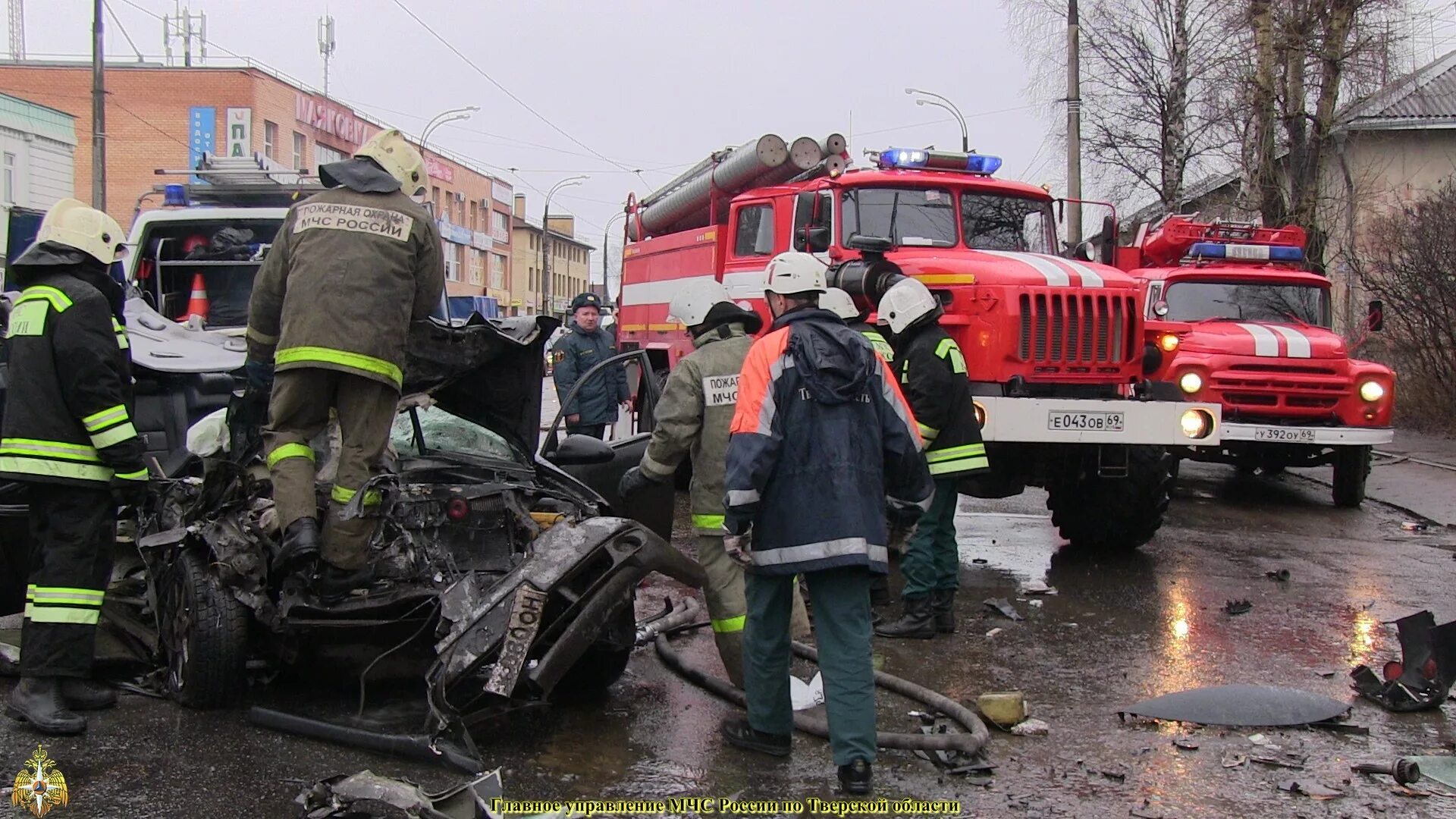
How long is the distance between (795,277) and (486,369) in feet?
5.10

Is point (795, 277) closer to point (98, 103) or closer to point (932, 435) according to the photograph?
point (932, 435)

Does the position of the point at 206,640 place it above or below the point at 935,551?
below

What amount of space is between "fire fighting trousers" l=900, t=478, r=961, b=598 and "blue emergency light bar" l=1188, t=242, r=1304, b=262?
697 centimetres

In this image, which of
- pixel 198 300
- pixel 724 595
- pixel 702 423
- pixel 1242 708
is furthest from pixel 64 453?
pixel 1242 708

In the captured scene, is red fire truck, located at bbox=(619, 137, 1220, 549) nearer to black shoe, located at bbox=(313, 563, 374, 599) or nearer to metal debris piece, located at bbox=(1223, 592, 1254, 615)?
metal debris piece, located at bbox=(1223, 592, 1254, 615)

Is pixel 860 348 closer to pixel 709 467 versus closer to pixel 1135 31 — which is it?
pixel 709 467

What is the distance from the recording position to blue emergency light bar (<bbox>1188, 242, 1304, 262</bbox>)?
483 inches

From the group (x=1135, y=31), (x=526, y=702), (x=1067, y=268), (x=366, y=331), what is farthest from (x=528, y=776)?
(x=1135, y=31)

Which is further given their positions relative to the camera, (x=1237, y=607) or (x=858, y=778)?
(x=1237, y=607)

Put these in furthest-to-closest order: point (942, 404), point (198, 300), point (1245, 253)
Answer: point (1245, 253) → point (198, 300) → point (942, 404)

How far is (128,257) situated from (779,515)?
22.4 feet

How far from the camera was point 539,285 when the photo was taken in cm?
8762

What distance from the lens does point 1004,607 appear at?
7.06m

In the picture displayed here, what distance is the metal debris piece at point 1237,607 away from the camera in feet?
23.2
